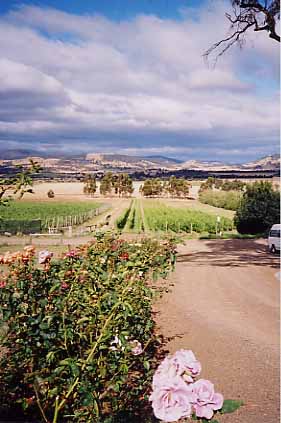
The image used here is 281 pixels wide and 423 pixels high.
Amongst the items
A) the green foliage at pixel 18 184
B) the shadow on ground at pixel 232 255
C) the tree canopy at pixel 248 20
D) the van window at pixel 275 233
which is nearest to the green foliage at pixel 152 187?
the shadow on ground at pixel 232 255

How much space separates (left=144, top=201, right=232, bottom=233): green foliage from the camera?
1135 centimetres

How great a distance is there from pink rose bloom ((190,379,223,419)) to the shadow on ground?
17.1 ft

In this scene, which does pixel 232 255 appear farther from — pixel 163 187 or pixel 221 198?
pixel 221 198

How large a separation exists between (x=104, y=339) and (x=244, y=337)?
164 centimetres

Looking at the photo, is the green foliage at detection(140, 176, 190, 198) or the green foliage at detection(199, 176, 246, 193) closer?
the green foliage at detection(140, 176, 190, 198)

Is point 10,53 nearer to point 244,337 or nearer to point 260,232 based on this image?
point 244,337

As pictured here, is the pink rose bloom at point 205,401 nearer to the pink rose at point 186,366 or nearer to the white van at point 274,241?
the pink rose at point 186,366

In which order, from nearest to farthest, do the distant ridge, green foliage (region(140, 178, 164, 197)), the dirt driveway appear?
the dirt driveway
the distant ridge
green foliage (region(140, 178, 164, 197))

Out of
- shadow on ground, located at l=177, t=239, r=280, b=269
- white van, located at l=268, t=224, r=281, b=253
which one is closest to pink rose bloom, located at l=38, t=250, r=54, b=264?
shadow on ground, located at l=177, t=239, r=280, b=269

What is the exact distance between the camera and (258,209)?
37.4 ft

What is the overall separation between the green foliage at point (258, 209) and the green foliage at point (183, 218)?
59.5 inches

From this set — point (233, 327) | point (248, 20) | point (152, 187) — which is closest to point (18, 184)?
point (233, 327)

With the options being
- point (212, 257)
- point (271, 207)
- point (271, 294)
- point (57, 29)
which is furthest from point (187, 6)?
point (271, 207)

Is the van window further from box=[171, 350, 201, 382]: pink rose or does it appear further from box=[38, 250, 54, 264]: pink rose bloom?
box=[171, 350, 201, 382]: pink rose
